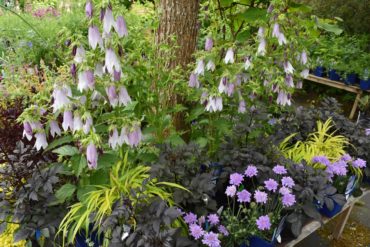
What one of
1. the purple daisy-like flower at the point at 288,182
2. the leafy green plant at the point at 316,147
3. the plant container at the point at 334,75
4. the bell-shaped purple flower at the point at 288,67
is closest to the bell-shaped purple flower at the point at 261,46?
the bell-shaped purple flower at the point at 288,67

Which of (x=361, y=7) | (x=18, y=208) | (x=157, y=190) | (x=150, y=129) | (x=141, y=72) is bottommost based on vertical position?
(x=18, y=208)

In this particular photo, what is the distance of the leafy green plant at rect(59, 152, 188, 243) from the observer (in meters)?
1.86

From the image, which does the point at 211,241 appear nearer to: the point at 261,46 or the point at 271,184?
the point at 271,184

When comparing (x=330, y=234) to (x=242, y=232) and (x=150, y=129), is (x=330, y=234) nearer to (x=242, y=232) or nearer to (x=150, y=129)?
(x=242, y=232)

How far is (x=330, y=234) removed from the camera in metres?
3.35

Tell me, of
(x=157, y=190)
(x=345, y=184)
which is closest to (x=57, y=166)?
(x=157, y=190)

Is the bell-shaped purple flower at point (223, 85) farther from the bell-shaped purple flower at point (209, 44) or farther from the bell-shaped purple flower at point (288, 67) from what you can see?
the bell-shaped purple flower at point (288, 67)

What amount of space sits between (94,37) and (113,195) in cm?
83

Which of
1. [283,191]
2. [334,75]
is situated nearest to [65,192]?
[283,191]

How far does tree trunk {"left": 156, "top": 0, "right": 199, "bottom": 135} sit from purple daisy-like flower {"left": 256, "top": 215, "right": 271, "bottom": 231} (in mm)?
1102

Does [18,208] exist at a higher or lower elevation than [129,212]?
lower

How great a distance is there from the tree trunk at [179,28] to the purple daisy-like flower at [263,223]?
3.61 feet

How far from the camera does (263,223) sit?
191 cm

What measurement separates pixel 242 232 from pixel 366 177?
1457mm
